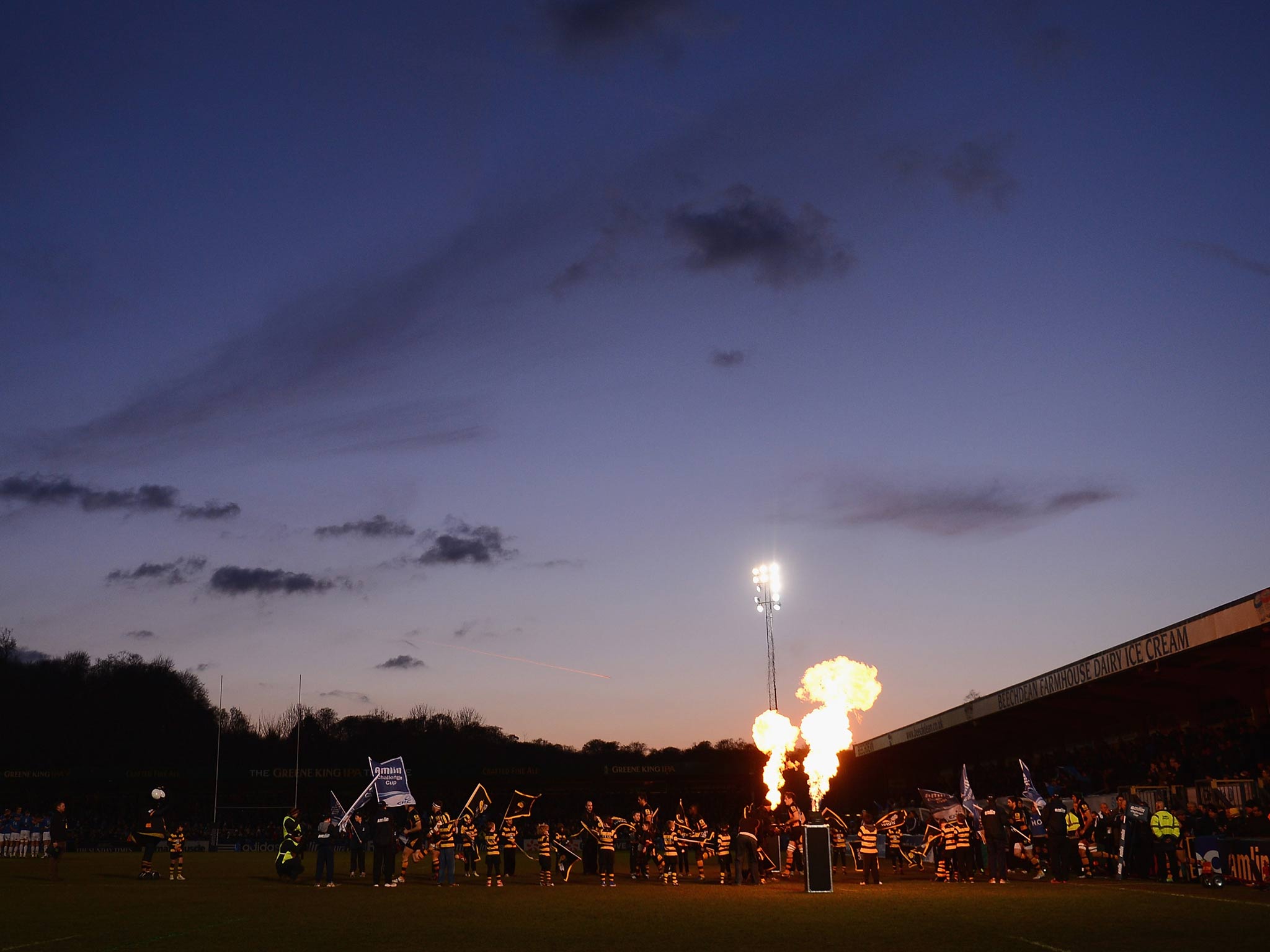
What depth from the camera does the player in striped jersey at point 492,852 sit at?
3044 cm

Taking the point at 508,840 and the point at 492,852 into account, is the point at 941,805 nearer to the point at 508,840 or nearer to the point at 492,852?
the point at 508,840

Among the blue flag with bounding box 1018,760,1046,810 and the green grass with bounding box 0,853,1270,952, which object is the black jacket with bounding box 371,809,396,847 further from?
the blue flag with bounding box 1018,760,1046,810

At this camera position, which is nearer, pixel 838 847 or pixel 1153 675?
pixel 1153 675

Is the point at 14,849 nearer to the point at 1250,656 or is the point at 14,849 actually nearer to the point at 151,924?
the point at 151,924

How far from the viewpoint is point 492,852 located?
3084 centimetres

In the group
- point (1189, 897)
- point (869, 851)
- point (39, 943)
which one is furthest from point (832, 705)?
point (39, 943)

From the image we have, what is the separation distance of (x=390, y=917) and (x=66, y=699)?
116384 millimetres

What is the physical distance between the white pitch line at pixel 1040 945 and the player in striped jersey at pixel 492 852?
17828mm

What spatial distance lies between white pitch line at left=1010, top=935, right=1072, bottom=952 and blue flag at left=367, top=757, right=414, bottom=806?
19.2 metres

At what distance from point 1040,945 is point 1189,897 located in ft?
28.1

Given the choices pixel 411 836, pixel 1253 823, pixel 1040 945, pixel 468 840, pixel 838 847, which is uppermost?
pixel 1253 823

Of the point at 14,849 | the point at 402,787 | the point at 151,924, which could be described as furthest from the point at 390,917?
the point at 14,849

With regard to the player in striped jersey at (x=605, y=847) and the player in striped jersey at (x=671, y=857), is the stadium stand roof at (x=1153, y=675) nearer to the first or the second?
the player in striped jersey at (x=671, y=857)

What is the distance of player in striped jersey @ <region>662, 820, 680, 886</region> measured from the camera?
99.9ft
